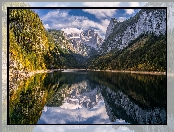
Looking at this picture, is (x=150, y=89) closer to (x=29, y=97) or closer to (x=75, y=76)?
(x=75, y=76)

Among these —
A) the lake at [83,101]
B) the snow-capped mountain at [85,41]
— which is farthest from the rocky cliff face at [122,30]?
the lake at [83,101]

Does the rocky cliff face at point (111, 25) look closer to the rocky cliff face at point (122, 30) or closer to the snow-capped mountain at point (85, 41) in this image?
the rocky cliff face at point (122, 30)

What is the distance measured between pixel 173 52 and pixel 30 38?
5.53 meters

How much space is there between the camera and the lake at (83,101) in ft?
25.5

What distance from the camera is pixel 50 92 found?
8.59m

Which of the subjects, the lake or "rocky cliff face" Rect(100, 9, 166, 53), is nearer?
the lake

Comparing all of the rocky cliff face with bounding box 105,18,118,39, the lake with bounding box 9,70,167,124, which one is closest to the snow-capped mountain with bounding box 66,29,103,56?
the rocky cliff face with bounding box 105,18,118,39

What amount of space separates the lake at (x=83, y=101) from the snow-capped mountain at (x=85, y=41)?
67 cm

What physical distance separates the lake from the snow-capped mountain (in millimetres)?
667

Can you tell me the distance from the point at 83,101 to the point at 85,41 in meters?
1.76

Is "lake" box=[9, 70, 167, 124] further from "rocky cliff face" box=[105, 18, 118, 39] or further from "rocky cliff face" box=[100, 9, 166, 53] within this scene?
"rocky cliff face" box=[105, 18, 118, 39]

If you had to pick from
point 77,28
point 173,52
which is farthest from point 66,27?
point 173,52

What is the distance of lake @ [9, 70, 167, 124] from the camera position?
25.5ft

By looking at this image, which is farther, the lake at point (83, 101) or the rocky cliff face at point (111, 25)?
the rocky cliff face at point (111, 25)
